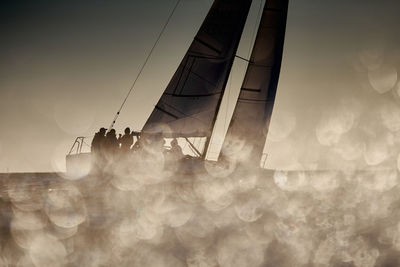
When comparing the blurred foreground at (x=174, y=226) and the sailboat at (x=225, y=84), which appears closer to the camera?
the blurred foreground at (x=174, y=226)

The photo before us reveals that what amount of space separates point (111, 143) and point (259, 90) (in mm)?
6963

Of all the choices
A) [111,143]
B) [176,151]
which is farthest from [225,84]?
[111,143]

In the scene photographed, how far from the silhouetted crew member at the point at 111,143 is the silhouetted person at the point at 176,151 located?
1899mm

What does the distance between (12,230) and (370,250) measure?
6.81 meters

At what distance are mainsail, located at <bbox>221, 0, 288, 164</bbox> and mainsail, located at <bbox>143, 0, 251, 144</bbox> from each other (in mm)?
1403

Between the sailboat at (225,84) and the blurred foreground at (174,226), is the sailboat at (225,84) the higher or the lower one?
the higher one

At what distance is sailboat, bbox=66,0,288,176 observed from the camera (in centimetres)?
1491

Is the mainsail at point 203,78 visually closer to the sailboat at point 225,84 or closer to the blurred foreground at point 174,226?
the sailboat at point 225,84

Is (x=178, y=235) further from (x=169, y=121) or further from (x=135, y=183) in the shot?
(x=169, y=121)

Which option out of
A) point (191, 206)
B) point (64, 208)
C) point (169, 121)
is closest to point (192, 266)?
point (64, 208)

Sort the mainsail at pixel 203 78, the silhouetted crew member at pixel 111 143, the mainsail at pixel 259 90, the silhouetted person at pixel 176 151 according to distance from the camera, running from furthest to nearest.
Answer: the mainsail at pixel 259 90 < the mainsail at pixel 203 78 < the silhouetted person at pixel 176 151 < the silhouetted crew member at pixel 111 143

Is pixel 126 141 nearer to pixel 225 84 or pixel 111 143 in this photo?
pixel 111 143

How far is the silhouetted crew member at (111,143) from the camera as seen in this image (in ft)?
41.4

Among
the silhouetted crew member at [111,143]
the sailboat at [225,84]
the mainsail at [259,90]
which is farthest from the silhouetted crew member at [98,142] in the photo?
the mainsail at [259,90]
